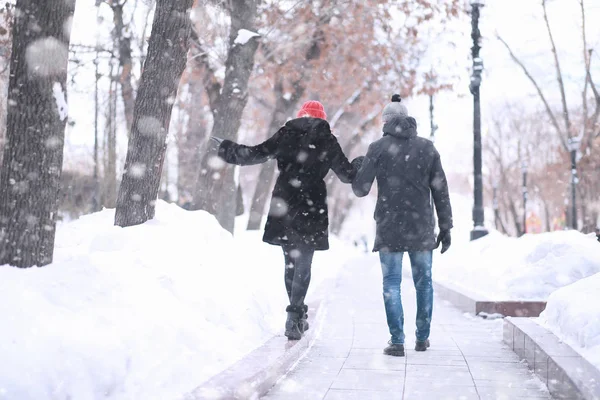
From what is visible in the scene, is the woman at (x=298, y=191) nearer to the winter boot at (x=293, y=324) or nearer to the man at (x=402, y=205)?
the winter boot at (x=293, y=324)

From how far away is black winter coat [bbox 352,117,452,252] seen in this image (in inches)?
248

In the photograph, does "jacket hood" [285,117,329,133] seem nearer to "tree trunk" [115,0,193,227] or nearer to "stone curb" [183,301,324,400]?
"stone curb" [183,301,324,400]

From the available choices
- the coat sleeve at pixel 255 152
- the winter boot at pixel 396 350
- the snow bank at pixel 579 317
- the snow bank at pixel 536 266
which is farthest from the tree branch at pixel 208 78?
the snow bank at pixel 579 317

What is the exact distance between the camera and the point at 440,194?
6.45m

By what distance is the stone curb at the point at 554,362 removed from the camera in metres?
4.38

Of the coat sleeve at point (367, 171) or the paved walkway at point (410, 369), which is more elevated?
the coat sleeve at point (367, 171)

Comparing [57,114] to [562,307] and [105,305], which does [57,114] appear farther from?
[562,307]

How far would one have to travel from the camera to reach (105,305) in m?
5.23

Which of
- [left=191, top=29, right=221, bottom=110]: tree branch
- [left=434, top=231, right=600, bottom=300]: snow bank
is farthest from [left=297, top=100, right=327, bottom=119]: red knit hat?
[left=191, top=29, right=221, bottom=110]: tree branch

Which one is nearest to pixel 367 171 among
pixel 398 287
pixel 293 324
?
pixel 398 287

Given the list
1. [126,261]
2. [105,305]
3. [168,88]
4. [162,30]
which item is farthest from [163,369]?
[162,30]

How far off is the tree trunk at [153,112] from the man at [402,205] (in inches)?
99.2

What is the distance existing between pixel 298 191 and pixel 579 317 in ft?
7.92

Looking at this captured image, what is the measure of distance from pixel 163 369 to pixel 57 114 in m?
2.14
